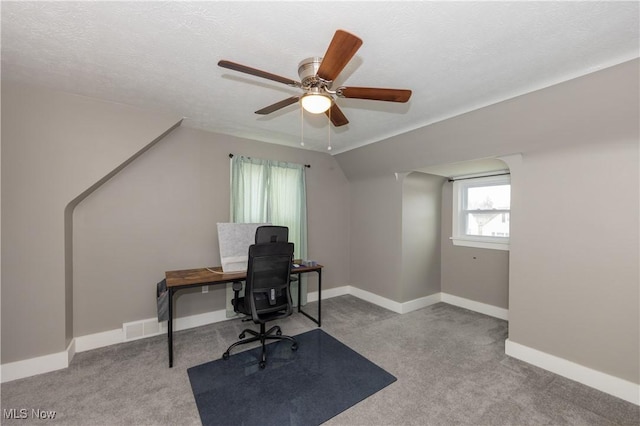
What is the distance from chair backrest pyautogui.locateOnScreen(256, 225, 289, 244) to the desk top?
1.44 feet

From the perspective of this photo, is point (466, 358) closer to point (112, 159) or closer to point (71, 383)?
point (71, 383)

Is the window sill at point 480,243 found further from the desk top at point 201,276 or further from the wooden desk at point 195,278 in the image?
the desk top at point 201,276

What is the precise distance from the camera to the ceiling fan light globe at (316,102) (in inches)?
66.7

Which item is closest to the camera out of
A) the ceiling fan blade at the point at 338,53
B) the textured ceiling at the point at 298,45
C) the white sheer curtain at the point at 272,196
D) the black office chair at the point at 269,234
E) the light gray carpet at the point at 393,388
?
the ceiling fan blade at the point at 338,53

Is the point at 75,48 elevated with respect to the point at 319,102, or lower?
elevated

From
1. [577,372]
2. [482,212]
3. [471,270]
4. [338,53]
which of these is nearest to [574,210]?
[577,372]

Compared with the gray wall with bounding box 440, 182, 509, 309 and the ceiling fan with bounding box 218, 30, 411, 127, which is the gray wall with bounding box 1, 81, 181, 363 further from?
the gray wall with bounding box 440, 182, 509, 309

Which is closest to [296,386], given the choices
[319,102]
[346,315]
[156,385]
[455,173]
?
[156,385]

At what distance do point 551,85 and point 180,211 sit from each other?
3989 mm

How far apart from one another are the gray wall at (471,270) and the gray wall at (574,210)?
3.61ft

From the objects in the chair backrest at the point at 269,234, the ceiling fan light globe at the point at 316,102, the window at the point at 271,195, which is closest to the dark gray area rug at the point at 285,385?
the chair backrest at the point at 269,234

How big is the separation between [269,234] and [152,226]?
1419 mm

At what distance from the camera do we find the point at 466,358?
2721 mm

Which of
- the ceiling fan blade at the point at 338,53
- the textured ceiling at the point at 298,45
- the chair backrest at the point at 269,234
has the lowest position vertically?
the chair backrest at the point at 269,234
